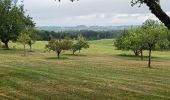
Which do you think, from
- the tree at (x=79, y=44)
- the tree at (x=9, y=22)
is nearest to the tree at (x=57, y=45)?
the tree at (x=79, y=44)

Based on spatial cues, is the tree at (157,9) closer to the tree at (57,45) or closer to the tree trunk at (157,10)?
the tree trunk at (157,10)

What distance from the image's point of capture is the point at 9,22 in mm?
110875

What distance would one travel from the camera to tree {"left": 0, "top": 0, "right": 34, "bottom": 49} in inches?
4323

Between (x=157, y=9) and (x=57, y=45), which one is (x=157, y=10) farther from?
(x=57, y=45)

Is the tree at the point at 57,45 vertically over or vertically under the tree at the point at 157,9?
under

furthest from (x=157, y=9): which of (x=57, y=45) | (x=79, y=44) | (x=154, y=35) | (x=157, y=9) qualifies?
(x=79, y=44)

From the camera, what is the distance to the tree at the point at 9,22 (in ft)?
360

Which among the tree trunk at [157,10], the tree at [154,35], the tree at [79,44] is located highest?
the tree trunk at [157,10]

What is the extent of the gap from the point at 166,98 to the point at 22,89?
29.6ft

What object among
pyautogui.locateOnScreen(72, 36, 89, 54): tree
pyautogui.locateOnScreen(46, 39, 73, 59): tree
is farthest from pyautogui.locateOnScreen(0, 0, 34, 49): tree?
pyautogui.locateOnScreen(46, 39, 73, 59): tree

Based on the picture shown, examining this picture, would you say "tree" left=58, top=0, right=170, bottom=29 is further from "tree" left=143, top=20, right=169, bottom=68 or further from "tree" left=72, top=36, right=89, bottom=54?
"tree" left=72, top=36, right=89, bottom=54

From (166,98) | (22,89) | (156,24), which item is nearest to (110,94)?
(166,98)

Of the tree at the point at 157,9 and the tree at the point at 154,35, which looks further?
the tree at the point at 154,35

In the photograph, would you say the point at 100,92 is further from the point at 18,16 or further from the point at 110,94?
the point at 18,16
